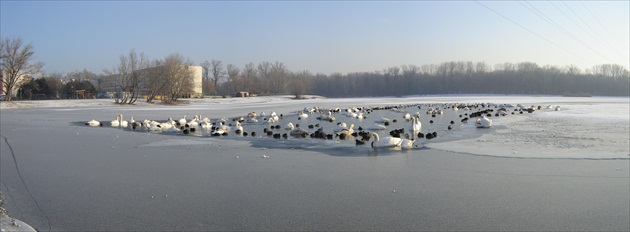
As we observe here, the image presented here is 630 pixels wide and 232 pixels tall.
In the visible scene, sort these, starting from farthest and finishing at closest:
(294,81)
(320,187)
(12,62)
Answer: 1. (294,81)
2. (12,62)
3. (320,187)

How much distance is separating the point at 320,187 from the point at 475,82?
128540 mm

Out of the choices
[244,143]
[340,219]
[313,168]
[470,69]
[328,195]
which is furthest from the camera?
[470,69]

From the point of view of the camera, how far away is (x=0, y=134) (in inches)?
616

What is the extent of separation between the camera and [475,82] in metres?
127

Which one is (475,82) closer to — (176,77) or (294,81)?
(294,81)

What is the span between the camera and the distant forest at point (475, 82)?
10094 cm

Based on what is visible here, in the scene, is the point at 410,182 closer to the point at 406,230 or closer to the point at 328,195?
the point at 328,195

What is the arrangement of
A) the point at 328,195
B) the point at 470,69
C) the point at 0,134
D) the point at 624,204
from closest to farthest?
the point at 624,204 < the point at 328,195 < the point at 0,134 < the point at 470,69

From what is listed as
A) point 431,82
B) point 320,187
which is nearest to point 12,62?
point 320,187

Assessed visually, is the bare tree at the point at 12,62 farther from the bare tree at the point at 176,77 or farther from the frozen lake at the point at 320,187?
the frozen lake at the point at 320,187

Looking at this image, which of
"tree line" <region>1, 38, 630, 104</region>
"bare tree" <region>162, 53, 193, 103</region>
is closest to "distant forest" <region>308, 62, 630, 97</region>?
"tree line" <region>1, 38, 630, 104</region>

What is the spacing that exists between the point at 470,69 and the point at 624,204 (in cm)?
14024

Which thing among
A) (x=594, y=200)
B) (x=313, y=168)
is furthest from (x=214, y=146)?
(x=594, y=200)

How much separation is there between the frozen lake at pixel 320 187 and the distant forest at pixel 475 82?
312 feet
